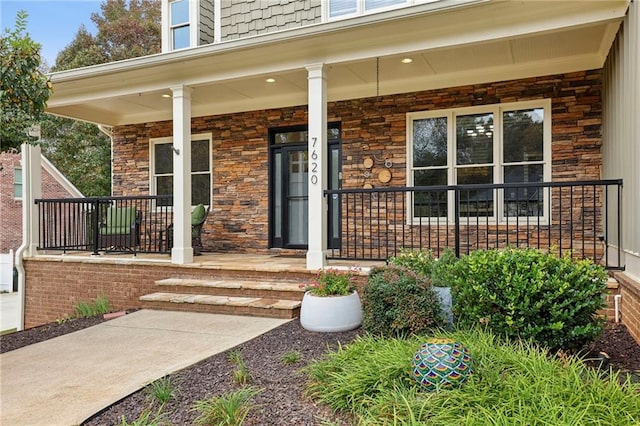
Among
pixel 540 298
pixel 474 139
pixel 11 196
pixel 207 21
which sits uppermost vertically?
pixel 207 21

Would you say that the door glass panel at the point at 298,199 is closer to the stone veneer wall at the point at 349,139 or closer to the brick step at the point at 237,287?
the stone veneer wall at the point at 349,139

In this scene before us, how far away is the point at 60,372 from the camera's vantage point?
138 inches

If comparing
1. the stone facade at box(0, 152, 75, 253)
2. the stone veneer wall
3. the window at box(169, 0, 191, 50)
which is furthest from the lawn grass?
the stone facade at box(0, 152, 75, 253)

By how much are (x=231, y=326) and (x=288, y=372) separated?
1.64 meters

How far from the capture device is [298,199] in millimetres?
7855

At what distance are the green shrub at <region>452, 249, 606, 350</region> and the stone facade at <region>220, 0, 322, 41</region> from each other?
18.2ft

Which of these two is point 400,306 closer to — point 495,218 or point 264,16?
point 495,218

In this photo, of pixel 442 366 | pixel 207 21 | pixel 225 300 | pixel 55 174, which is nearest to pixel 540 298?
pixel 442 366

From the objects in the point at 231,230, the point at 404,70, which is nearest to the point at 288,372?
the point at 404,70

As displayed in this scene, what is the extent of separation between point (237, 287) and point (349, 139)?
10.1 ft

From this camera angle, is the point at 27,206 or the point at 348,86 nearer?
the point at 348,86

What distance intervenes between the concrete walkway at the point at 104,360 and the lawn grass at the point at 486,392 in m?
1.34

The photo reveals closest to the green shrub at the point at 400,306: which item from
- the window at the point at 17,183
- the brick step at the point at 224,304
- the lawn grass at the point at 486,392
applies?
the lawn grass at the point at 486,392

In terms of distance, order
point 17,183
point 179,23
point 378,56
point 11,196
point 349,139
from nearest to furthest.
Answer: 1. point 378,56
2. point 349,139
3. point 179,23
4. point 17,183
5. point 11,196
